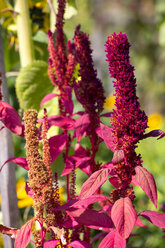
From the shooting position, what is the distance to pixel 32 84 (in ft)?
2.42

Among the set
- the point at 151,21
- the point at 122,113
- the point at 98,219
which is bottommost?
the point at 98,219

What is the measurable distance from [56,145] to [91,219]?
0.47 feet

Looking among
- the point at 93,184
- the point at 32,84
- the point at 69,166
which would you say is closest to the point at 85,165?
the point at 69,166

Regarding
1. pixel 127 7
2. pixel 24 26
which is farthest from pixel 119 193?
pixel 127 7

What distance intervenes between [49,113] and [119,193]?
0.98ft

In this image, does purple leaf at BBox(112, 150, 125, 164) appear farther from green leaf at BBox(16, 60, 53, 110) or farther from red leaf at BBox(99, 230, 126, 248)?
green leaf at BBox(16, 60, 53, 110)

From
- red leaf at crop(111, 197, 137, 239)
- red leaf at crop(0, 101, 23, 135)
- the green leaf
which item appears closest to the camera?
red leaf at crop(111, 197, 137, 239)

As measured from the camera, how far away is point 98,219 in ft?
A: 1.49

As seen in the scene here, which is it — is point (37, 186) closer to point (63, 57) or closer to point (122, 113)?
point (122, 113)

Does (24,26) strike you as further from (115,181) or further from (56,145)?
(115,181)

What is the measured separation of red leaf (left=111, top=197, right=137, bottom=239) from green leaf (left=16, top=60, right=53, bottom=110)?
1.23ft

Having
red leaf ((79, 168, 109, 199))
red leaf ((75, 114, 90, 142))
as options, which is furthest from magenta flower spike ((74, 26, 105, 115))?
red leaf ((79, 168, 109, 199))

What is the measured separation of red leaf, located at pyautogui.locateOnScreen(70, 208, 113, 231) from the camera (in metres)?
0.44

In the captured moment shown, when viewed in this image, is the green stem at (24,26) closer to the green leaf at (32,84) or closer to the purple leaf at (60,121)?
the green leaf at (32,84)
